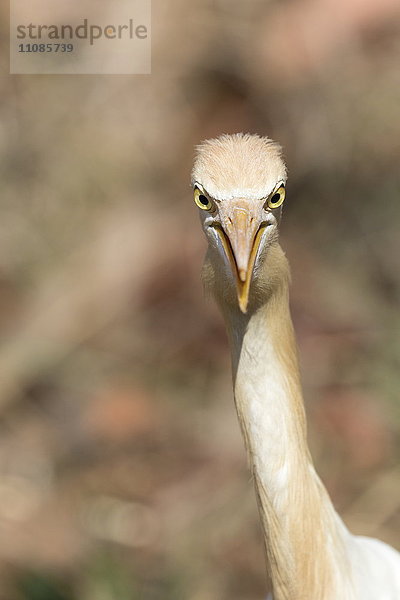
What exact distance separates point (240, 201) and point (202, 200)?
0.08 meters

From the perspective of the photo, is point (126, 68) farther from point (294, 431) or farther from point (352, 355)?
point (294, 431)

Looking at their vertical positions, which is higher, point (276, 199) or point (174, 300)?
point (276, 199)

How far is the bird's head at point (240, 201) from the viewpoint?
1.26m

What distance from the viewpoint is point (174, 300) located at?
4.00 metres

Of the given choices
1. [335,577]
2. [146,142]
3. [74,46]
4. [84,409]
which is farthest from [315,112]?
[335,577]

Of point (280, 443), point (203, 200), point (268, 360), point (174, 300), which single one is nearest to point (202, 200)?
point (203, 200)

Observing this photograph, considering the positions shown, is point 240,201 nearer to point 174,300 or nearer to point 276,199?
point 276,199

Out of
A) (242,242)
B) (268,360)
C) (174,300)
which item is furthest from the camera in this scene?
(174,300)

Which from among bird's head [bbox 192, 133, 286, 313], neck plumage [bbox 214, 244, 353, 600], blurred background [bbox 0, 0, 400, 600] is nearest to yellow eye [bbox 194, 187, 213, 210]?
bird's head [bbox 192, 133, 286, 313]

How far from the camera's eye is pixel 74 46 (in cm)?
433

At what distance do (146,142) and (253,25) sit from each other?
0.75 m

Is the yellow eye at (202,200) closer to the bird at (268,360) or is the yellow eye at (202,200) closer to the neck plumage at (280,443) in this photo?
the bird at (268,360)

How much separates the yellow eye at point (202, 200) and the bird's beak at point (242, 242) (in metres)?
0.06

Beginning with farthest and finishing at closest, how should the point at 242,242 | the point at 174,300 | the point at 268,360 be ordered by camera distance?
the point at 174,300 < the point at 268,360 < the point at 242,242
